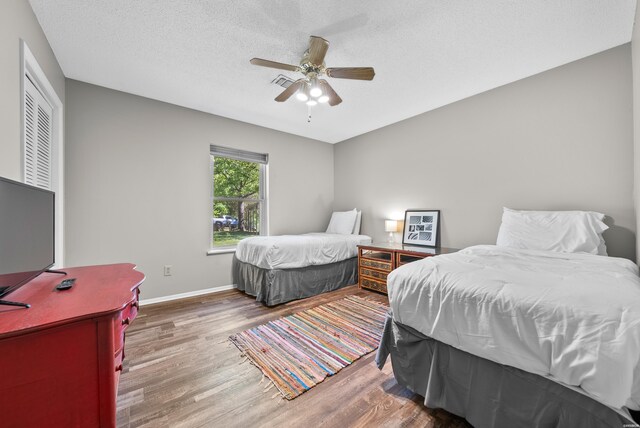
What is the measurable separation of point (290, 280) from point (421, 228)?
2.07 m

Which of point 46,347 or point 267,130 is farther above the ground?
point 267,130

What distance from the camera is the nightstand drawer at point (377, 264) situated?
341cm

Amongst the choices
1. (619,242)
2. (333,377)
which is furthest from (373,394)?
(619,242)

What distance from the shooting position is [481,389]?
49.6 inches

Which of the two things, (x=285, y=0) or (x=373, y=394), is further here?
(x=285, y=0)

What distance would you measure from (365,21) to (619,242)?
2949 mm

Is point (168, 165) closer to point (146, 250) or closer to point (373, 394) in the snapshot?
point (146, 250)

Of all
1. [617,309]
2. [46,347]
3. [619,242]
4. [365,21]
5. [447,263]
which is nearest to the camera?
[46,347]

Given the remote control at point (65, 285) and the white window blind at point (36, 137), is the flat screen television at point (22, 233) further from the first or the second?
the white window blind at point (36, 137)

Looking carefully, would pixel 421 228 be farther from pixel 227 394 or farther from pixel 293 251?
pixel 227 394

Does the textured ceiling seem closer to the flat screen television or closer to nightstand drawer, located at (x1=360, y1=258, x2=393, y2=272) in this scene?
the flat screen television

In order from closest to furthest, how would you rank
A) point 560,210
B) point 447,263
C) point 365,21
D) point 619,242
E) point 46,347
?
point 46,347 < point 447,263 < point 365,21 < point 619,242 < point 560,210

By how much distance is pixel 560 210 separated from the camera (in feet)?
8.46

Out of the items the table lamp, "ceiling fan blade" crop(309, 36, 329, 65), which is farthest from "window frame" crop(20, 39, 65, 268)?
the table lamp
